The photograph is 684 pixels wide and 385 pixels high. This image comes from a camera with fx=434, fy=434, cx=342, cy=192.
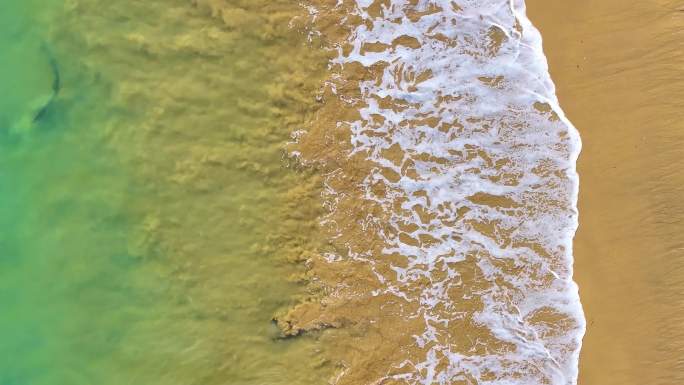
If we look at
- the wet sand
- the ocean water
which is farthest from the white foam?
the wet sand

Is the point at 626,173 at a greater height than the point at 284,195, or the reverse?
the point at 284,195

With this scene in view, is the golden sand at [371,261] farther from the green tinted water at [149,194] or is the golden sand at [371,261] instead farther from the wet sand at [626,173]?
the wet sand at [626,173]

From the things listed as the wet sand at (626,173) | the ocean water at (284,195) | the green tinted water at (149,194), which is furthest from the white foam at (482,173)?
the green tinted water at (149,194)

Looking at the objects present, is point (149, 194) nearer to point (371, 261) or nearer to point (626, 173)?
point (371, 261)

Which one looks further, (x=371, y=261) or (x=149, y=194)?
(x=371, y=261)

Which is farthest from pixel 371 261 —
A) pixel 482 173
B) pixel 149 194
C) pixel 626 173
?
pixel 626 173

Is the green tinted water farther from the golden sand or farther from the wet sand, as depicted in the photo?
the wet sand
